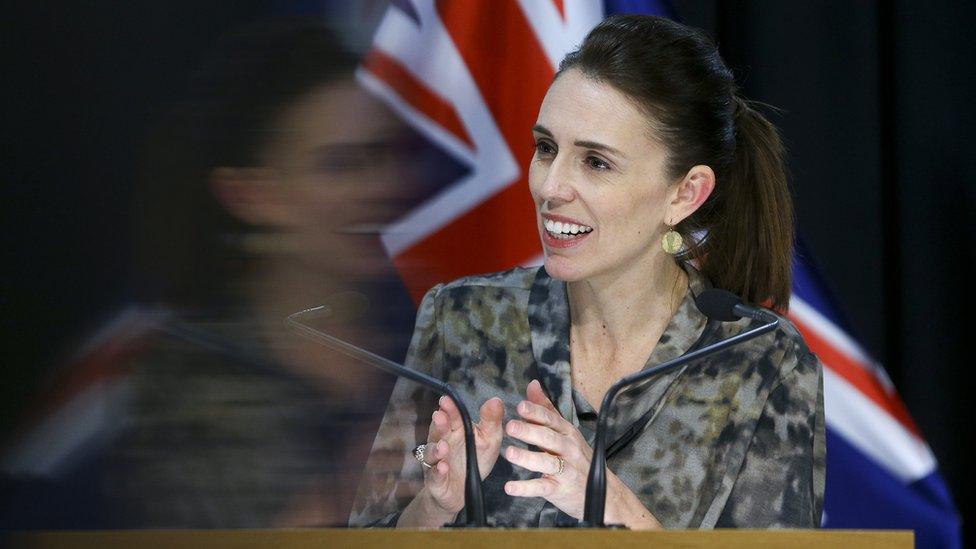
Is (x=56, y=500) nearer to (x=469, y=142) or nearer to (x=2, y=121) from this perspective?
(x=2, y=121)

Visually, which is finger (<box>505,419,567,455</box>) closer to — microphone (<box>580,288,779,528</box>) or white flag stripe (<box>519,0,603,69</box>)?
microphone (<box>580,288,779,528</box>)

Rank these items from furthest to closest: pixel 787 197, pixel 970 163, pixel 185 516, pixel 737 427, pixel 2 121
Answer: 1. pixel 970 163
2. pixel 787 197
3. pixel 737 427
4. pixel 185 516
5. pixel 2 121

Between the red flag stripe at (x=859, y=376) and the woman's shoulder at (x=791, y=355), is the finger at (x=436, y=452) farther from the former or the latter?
the red flag stripe at (x=859, y=376)

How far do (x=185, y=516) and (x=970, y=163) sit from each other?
2.04m

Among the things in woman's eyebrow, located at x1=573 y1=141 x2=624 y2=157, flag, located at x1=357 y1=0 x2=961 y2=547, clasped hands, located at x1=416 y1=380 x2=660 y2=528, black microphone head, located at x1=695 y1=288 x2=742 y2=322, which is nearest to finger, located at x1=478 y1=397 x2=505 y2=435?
clasped hands, located at x1=416 y1=380 x2=660 y2=528

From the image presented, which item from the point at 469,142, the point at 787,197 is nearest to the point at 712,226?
the point at 787,197

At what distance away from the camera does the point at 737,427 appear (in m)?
1.76

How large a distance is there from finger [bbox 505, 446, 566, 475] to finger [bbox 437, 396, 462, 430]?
12 centimetres

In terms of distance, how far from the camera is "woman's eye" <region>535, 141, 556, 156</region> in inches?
73.2

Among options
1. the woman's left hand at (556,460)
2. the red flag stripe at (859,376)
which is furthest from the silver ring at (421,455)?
the red flag stripe at (859,376)

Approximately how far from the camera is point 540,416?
4.59 ft

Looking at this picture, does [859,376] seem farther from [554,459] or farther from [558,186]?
[554,459]

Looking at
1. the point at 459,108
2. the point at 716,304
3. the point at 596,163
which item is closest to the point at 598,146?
the point at 596,163

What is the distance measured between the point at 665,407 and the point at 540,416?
45 cm
